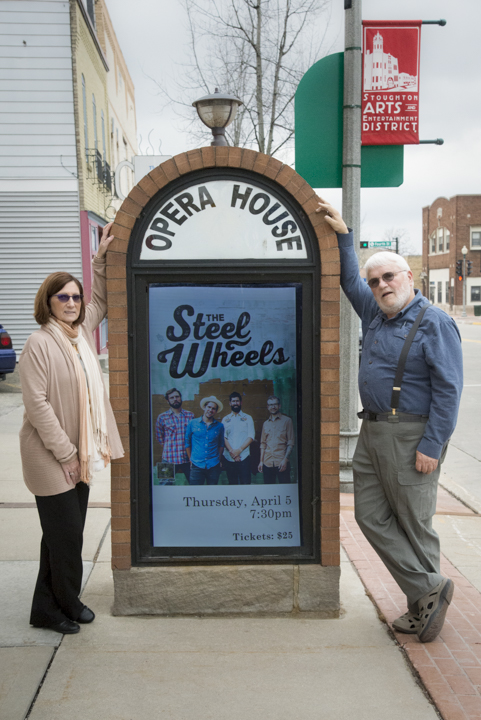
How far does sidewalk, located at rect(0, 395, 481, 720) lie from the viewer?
2887mm

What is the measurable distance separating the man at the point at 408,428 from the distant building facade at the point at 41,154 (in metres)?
12.8

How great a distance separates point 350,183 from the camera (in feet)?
20.1

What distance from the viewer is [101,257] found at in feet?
12.2

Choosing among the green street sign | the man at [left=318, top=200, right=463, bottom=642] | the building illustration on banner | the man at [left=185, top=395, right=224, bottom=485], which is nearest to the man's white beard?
the man at [left=318, top=200, right=463, bottom=642]

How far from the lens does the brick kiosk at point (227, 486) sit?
359 cm

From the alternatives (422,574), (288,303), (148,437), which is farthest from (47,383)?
(422,574)

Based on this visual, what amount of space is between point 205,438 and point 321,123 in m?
3.69

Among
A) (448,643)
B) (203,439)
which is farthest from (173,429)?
(448,643)

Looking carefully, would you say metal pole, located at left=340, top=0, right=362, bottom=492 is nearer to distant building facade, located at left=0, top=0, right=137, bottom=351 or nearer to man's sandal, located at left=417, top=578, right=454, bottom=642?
man's sandal, located at left=417, top=578, right=454, bottom=642

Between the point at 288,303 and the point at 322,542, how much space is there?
133cm

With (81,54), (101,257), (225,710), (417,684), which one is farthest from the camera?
(81,54)

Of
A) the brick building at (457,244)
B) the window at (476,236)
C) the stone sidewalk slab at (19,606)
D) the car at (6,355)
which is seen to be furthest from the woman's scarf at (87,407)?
the window at (476,236)

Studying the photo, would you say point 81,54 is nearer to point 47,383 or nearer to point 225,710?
point 47,383

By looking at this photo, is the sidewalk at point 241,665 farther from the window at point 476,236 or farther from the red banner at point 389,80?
the window at point 476,236
